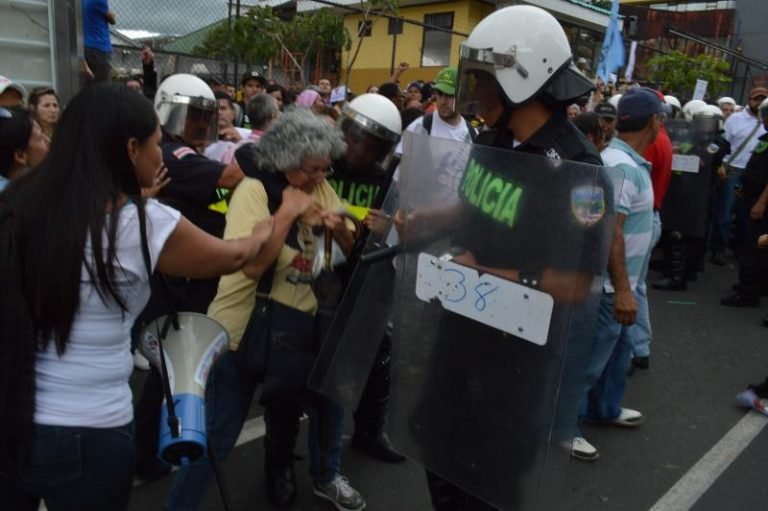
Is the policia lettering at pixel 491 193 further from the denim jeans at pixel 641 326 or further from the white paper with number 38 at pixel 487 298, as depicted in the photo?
the denim jeans at pixel 641 326

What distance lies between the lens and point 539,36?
1.90 metres

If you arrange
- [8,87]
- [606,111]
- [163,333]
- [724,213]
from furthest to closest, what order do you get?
1. [724,213]
2. [606,111]
3. [8,87]
4. [163,333]

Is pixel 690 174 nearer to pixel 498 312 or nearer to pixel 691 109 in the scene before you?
pixel 691 109

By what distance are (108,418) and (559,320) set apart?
Result: 3.65 feet

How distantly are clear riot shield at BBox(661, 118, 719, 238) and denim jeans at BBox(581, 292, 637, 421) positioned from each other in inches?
127

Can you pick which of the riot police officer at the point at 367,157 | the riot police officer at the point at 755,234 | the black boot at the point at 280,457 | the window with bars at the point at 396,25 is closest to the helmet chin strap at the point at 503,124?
the riot police officer at the point at 367,157

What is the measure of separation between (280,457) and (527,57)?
6.37ft

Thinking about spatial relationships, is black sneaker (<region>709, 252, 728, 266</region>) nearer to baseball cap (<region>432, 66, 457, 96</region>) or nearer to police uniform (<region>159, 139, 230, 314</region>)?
baseball cap (<region>432, 66, 457, 96</region>)

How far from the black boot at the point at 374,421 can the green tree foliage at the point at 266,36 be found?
19.2 feet

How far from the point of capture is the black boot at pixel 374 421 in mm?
3209

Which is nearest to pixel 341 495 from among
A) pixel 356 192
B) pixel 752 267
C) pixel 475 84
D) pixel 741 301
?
pixel 356 192

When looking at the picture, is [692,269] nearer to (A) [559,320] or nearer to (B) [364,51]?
(A) [559,320]

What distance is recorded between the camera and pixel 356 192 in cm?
278

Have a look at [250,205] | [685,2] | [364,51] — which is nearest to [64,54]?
[250,205]
